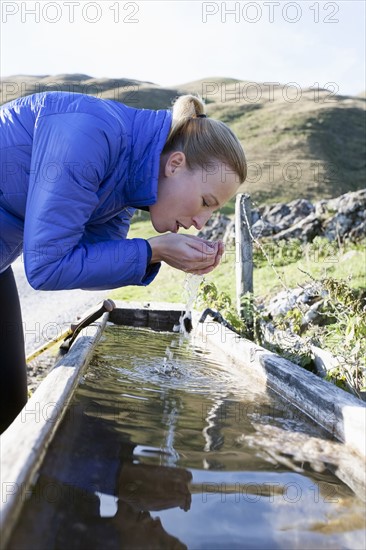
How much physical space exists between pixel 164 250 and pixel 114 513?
1125mm

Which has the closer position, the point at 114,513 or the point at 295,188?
the point at 114,513

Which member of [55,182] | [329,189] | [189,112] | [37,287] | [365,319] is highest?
[329,189]

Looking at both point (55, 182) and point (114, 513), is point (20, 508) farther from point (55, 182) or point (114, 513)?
point (55, 182)

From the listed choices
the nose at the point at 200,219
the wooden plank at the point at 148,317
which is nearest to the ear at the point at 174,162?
the nose at the point at 200,219

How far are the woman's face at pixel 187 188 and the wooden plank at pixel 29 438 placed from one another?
0.85 metres

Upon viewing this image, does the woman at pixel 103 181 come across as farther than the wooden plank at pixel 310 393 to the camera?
No

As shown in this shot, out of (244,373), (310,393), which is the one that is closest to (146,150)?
(310,393)

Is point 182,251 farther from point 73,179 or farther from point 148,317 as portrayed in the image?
point 148,317

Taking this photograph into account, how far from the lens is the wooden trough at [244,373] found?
1.57 m

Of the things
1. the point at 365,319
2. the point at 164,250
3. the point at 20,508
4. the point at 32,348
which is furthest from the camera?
the point at 32,348

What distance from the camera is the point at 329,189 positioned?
36469 mm

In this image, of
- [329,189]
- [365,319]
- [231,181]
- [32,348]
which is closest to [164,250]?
[231,181]

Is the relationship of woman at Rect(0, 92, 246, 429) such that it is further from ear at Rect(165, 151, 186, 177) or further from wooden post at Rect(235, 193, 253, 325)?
wooden post at Rect(235, 193, 253, 325)

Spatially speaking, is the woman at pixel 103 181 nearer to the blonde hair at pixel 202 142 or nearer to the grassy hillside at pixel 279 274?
the blonde hair at pixel 202 142
